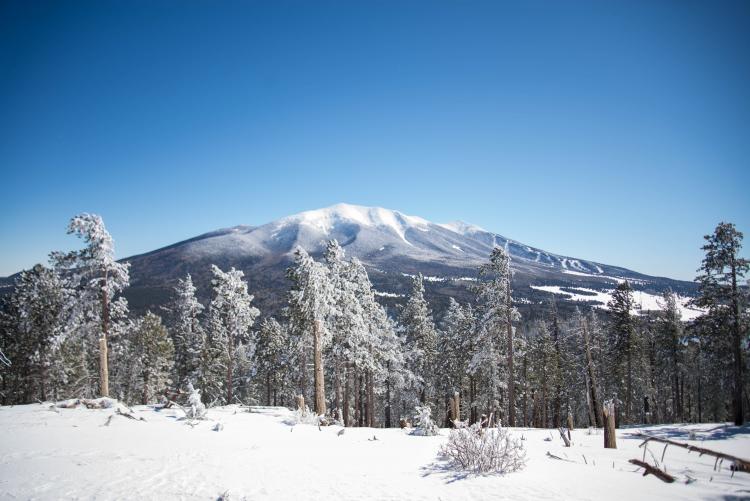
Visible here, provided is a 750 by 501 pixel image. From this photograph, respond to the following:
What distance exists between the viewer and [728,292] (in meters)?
21.9

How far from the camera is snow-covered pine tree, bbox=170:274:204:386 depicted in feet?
106

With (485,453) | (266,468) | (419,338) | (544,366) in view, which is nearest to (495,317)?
(419,338)

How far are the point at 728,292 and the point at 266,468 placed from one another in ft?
87.7

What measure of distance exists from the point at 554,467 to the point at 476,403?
2002 centimetres

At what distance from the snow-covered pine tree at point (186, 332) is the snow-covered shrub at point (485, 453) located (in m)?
29.3

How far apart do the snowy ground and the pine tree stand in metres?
14.1

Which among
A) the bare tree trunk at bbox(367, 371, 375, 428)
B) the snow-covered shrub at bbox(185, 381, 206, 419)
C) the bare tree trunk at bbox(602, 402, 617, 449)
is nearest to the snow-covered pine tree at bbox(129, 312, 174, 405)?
the bare tree trunk at bbox(367, 371, 375, 428)

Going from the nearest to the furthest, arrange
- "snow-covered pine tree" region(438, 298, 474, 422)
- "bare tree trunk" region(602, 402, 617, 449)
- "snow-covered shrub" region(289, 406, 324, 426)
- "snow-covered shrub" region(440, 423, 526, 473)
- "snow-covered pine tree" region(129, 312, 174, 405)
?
"snow-covered shrub" region(440, 423, 526, 473)
"bare tree trunk" region(602, 402, 617, 449)
"snow-covered shrub" region(289, 406, 324, 426)
"snow-covered pine tree" region(438, 298, 474, 422)
"snow-covered pine tree" region(129, 312, 174, 405)

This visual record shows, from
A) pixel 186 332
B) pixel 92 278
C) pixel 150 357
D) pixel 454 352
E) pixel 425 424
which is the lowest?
pixel 454 352

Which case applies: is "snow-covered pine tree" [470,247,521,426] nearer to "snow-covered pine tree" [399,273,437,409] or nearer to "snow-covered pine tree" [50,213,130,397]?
"snow-covered pine tree" [399,273,437,409]

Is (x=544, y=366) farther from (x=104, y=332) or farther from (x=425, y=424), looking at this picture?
(x=104, y=332)

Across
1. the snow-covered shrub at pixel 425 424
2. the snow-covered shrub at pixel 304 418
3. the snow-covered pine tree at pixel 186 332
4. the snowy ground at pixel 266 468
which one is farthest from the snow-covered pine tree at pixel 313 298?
the snow-covered pine tree at pixel 186 332

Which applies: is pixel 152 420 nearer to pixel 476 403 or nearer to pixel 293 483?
pixel 293 483

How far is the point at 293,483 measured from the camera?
7098 millimetres
